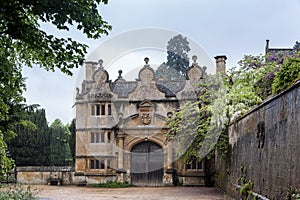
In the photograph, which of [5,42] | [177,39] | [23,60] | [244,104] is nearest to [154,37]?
[244,104]

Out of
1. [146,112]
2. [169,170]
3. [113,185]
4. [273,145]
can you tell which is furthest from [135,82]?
[273,145]

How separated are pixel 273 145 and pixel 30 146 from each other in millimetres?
31178

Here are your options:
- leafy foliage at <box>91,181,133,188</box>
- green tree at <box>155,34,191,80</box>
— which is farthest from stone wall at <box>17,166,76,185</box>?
green tree at <box>155,34,191,80</box>

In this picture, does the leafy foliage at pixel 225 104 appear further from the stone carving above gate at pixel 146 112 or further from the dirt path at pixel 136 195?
the stone carving above gate at pixel 146 112

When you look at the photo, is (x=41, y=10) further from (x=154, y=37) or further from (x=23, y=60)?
(x=154, y=37)

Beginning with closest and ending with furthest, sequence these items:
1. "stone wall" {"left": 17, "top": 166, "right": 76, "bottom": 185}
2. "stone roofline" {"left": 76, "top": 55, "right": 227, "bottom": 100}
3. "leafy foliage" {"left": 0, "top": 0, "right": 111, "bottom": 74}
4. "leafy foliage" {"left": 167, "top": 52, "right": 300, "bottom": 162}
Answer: "leafy foliage" {"left": 0, "top": 0, "right": 111, "bottom": 74} → "leafy foliage" {"left": 167, "top": 52, "right": 300, "bottom": 162} → "stone roofline" {"left": 76, "top": 55, "right": 227, "bottom": 100} → "stone wall" {"left": 17, "top": 166, "right": 76, "bottom": 185}

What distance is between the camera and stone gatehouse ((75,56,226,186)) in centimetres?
2755

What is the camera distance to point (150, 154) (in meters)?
27.8

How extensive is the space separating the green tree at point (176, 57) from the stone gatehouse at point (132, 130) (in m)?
18.0

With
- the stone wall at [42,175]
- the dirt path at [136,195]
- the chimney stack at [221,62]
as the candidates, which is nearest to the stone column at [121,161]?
the stone wall at [42,175]

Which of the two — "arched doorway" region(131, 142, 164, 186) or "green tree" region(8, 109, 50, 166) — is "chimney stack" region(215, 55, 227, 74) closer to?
"arched doorway" region(131, 142, 164, 186)

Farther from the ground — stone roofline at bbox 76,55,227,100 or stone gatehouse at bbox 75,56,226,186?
stone roofline at bbox 76,55,227,100

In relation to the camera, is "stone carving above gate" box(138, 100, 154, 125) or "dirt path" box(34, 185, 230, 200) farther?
"stone carving above gate" box(138, 100, 154, 125)

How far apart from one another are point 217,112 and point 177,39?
1201 inches
